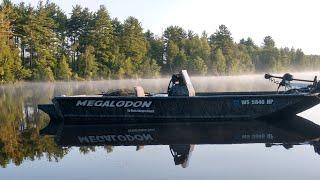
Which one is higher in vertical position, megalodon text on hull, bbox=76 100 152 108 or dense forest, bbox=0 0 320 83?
dense forest, bbox=0 0 320 83

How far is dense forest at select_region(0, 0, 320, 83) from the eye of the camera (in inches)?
2936

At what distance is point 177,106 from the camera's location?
18.7m

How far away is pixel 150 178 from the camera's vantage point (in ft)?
31.2

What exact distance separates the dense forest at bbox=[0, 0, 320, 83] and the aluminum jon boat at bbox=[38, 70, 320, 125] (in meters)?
48.4

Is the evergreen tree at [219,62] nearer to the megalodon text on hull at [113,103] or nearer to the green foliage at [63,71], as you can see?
the green foliage at [63,71]

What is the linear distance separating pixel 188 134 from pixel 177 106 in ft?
10.7

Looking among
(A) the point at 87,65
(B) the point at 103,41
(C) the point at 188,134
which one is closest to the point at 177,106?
(C) the point at 188,134

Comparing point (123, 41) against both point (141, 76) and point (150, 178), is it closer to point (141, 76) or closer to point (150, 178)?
point (141, 76)

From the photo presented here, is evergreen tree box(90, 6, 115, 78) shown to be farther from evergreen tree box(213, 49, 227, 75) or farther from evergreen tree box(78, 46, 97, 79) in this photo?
evergreen tree box(213, 49, 227, 75)

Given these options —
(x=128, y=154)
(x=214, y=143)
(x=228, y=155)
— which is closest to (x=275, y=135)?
(x=214, y=143)

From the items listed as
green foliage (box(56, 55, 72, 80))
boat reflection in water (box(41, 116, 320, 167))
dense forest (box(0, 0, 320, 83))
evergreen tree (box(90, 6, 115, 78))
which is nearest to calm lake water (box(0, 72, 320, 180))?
boat reflection in water (box(41, 116, 320, 167))

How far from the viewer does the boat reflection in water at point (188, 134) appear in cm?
1366

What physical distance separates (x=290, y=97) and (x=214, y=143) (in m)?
6.40

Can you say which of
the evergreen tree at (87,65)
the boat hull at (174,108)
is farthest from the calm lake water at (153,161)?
the evergreen tree at (87,65)
